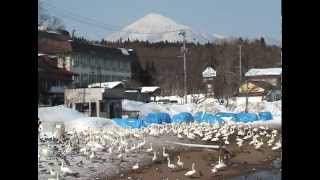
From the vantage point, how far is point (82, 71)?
46.1ft

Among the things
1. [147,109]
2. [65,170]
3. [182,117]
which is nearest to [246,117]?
[182,117]

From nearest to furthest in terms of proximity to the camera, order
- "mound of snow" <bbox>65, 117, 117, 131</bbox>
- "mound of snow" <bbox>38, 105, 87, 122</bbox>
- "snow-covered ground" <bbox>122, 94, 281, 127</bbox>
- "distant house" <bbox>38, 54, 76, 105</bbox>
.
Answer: "distant house" <bbox>38, 54, 76, 105</bbox> < "mound of snow" <bbox>38, 105, 87, 122</bbox> < "mound of snow" <bbox>65, 117, 117, 131</bbox> < "snow-covered ground" <bbox>122, 94, 281, 127</bbox>

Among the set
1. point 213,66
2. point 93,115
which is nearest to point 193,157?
point 93,115

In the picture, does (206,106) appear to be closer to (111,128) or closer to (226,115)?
(226,115)

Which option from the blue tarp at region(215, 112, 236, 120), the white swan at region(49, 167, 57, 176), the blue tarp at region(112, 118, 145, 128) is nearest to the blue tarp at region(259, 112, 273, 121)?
the blue tarp at region(215, 112, 236, 120)

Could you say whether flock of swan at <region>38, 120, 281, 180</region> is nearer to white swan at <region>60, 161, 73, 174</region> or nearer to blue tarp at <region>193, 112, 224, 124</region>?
white swan at <region>60, 161, 73, 174</region>

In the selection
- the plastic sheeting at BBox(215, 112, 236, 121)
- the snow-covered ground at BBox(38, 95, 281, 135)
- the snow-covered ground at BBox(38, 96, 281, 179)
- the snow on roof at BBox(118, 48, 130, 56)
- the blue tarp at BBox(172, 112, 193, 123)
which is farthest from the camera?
the plastic sheeting at BBox(215, 112, 236, 121)

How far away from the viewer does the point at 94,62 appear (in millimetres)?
13539

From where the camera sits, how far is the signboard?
12141 mm

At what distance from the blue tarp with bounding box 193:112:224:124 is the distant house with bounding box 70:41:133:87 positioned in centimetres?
254
